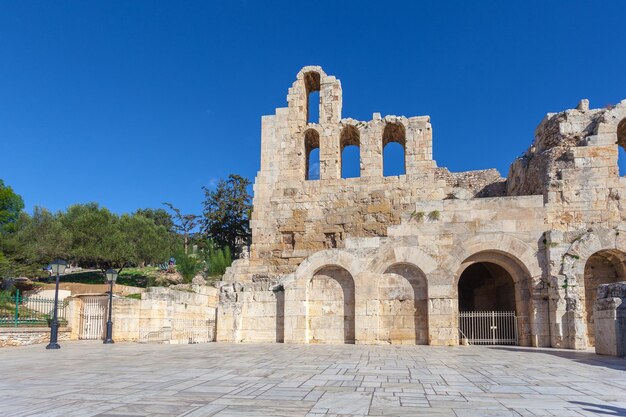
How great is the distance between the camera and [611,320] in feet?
37.0

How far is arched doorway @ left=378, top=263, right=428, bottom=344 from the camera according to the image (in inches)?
642

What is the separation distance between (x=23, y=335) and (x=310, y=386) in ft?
43.0

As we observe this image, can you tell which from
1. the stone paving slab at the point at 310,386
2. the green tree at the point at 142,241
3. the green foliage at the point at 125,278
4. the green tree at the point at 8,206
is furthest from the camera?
the green tree at the point at 142,241

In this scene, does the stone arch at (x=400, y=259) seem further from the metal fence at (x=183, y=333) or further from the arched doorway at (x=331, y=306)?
the metal fence at (x=183, y=333)

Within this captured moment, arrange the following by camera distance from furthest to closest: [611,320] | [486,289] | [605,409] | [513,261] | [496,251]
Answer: [486,289] < [513,261] < [496,251] < [611,320] < [605,409]

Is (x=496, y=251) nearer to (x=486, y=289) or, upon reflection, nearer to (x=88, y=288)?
(x=486, y=289)

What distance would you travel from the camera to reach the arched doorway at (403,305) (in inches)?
642

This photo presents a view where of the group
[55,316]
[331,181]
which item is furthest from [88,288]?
[331,181]

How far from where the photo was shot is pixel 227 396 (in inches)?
237

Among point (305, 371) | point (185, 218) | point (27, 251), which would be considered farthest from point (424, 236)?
point (185, 218)

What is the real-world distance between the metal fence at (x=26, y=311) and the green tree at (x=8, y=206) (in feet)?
59.0

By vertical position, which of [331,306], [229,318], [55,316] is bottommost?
[229,318]

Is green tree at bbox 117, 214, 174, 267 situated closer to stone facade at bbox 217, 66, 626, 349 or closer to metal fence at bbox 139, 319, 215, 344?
metal fence at bbox 139, 319, 215, 344

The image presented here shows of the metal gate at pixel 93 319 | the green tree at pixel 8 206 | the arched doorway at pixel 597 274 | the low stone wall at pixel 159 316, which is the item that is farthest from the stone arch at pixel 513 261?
the green tree at pixel 8 206
